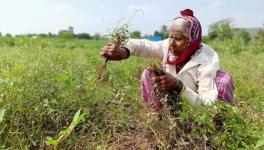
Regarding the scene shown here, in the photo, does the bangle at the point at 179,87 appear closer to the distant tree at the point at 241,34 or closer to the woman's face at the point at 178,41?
the woman's face at the point at 178,41

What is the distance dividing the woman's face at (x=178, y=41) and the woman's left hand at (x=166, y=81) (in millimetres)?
447

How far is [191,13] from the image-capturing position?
302cm

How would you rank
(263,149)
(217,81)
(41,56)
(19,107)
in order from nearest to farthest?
(263,149) < (19,107) < (217,81) < (41,56)

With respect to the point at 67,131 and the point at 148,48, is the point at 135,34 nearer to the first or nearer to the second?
the point at 148,48

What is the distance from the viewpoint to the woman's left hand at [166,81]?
2498 millimetres

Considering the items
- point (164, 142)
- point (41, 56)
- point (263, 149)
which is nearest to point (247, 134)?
point (263, 149)

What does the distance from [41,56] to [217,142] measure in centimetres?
160

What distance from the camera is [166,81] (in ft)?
8.21

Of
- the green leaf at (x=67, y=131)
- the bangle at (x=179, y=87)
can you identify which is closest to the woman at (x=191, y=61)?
the bangle at (x=179, y=87)

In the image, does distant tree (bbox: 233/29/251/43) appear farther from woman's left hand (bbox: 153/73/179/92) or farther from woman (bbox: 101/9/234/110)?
woman's left hand (bbox: 153/73/179/92)

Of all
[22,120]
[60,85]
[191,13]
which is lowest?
[22,120]

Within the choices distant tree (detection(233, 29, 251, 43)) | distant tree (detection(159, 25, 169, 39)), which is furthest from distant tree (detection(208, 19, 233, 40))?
distant tree (detection(159, 25, 169, 39))

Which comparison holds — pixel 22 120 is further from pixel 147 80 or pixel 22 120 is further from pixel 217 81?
pixel 217 81

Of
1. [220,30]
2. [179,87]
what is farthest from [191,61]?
[220,30]
